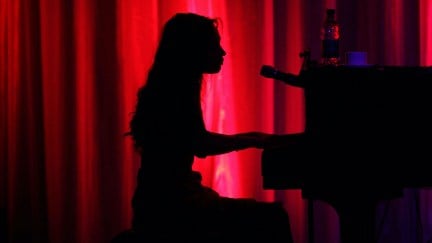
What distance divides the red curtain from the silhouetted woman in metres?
Answer: 1.09

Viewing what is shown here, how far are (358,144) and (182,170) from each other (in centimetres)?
55

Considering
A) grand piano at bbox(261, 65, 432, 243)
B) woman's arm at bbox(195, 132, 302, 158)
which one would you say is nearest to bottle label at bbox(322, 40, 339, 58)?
grand piano at bbox(261, 65, 432, 243)

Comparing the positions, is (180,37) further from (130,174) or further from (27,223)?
(27,223)

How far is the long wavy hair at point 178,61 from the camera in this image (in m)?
1.73

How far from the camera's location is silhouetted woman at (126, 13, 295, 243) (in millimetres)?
1640

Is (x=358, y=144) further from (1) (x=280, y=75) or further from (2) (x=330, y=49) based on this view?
(2) (x=330, y=49)

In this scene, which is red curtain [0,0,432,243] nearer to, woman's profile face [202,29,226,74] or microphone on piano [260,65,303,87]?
woman's profile face [202,29,226,74]

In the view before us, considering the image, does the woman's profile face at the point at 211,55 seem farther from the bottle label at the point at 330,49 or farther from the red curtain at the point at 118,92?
the red curtain at the point at 118,92

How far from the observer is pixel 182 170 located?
1.71 meters

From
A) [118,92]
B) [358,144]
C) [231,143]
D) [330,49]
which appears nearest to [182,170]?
[231,143]

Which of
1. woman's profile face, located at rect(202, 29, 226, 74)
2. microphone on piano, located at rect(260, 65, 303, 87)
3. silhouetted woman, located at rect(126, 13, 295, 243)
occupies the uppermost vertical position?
woman's profile face, located at rect(202, 29, 226, 74)

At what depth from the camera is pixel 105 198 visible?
3012 millimetres

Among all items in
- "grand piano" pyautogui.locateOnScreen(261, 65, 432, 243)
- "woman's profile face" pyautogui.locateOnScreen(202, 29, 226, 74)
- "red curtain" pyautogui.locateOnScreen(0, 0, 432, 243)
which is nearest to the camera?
"grand piano" pyautogui.locateOnScreen(261, 65, 432, 243)

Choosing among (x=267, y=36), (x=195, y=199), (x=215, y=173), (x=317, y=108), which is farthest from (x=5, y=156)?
(x=317, y=108)
